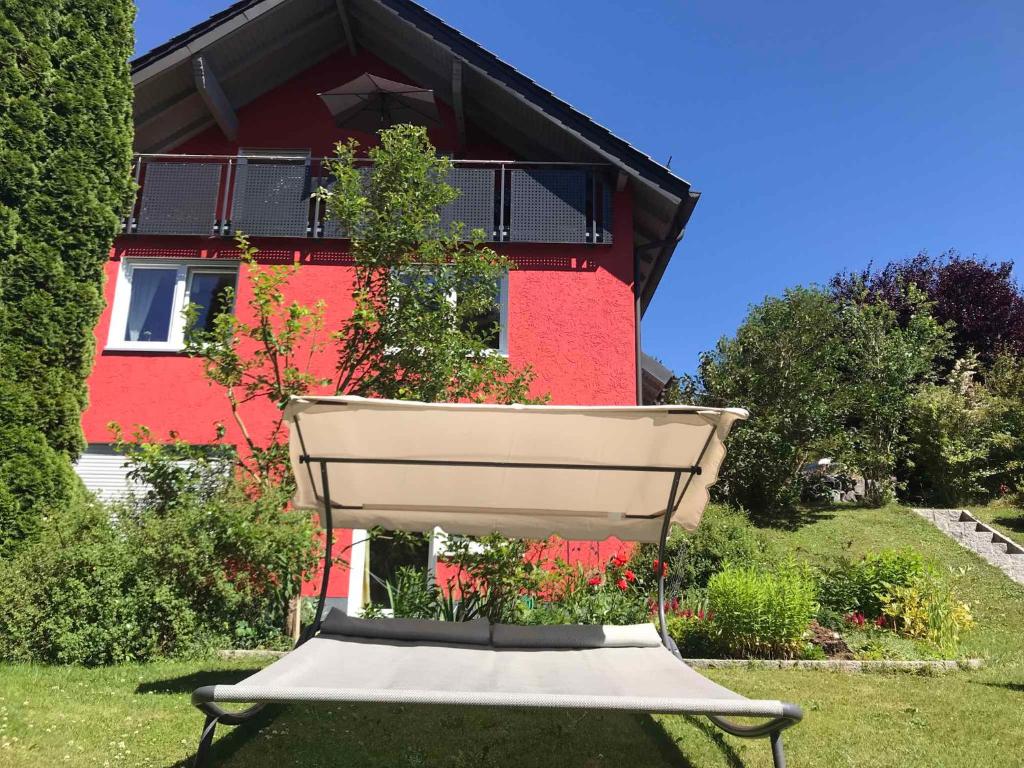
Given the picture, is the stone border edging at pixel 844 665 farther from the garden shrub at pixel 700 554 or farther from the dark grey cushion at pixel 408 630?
the dark grey cushion at pixel 408 630

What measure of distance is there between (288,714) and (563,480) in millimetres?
2284

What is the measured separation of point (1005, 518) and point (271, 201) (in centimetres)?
1380

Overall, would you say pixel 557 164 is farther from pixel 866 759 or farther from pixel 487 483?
pixel 866 759

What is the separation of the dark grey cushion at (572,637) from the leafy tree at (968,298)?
22259 mm

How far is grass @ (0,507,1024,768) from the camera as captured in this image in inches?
164

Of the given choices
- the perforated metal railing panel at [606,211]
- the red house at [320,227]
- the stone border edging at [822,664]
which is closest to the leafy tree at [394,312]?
the stone border edging at [822,664]

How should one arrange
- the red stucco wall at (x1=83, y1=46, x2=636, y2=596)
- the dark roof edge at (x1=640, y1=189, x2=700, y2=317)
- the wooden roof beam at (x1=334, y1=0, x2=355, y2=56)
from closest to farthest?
the red stucco wall at (x1=83, y1=46, x2=636, y2=596), the dark roof edge at (x1=640, y1=189, x2=700, y2=317), the wooden roof beam at (x1=334, y1=0, x2=355, y2=56)

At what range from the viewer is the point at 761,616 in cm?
698

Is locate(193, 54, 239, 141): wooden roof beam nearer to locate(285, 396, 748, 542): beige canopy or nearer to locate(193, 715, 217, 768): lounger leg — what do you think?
locate(285, 396, 748, 542): beige canopy

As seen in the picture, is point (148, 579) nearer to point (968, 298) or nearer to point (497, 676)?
point (497, 676)

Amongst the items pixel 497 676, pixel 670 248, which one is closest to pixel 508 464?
pixel 497 676

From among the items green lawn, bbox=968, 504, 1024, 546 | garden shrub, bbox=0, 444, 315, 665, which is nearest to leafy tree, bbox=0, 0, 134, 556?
garden shrub, bbox=0, 444, 315, 665

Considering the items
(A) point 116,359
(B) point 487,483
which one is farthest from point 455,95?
(B) point 487,483

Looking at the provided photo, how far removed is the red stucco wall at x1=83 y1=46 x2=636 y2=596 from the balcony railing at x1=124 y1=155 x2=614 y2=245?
251 mm
